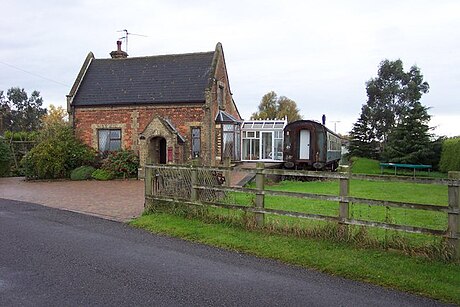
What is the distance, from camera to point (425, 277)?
5383 millimetres

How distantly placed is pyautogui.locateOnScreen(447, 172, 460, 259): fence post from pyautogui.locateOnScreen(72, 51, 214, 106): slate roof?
1957 cm

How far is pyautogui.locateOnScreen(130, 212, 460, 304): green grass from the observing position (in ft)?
17.1

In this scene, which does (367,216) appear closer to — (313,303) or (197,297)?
(313,303)

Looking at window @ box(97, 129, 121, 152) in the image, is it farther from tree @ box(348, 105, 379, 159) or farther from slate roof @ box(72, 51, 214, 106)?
tree @ box(348, 105, 379, 159)

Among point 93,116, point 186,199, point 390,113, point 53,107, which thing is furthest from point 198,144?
point 53,107

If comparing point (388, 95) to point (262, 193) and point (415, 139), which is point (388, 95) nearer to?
point (415, 139)

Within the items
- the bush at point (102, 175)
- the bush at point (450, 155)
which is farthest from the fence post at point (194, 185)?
the bush at point (450, 155)

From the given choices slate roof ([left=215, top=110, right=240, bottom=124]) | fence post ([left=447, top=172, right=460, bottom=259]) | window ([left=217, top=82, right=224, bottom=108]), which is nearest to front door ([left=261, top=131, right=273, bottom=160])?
slate roof ([left=215, top=110, right=240, bottom=124])

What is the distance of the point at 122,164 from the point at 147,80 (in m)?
6.74

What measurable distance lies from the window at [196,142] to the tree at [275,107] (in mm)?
40938

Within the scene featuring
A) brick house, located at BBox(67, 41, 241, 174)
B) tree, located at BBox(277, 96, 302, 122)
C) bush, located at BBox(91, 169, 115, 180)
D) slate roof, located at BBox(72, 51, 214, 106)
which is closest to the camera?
bush, located at BBox(91, 169, 115, 180)

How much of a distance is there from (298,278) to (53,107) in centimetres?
8122

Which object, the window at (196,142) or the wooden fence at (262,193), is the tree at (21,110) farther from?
the wooden fence at (262,193)

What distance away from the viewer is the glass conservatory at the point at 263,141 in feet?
105
